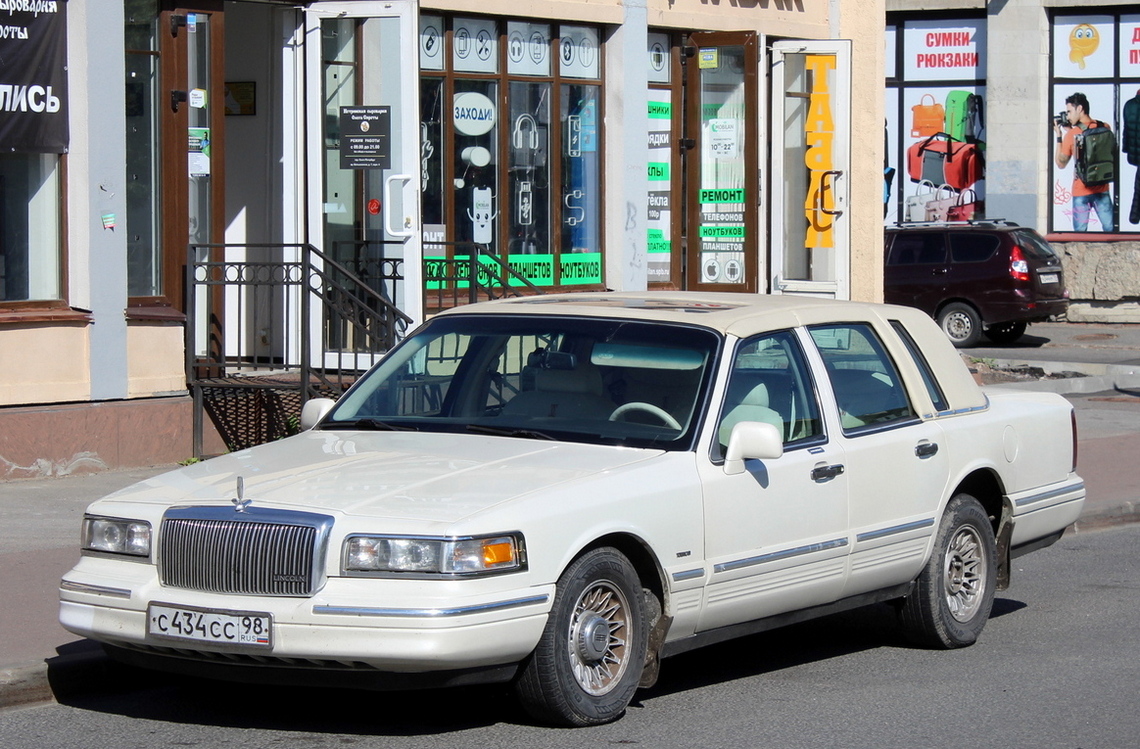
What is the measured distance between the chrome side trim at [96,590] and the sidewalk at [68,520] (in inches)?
25.6

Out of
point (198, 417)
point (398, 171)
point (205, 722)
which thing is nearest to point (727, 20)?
point (398, 171)

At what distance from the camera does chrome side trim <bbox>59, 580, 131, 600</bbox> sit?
571cm

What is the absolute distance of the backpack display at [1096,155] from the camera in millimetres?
27875

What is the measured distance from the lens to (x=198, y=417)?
1209cm

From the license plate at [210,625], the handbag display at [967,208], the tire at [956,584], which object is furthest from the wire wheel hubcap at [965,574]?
the handbag display at [967,208]

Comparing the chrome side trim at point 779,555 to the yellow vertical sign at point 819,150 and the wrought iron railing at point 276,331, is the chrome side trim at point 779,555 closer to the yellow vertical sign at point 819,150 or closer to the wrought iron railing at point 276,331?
the wrought iron railing at point 276,331

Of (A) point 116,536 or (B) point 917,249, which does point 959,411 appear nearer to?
(A) point 116,536

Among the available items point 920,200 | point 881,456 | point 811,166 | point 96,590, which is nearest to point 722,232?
point 811,166

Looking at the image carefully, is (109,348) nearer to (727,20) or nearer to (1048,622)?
(1048,622)

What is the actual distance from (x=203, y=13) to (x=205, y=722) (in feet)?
25.7

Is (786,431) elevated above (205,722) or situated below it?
above

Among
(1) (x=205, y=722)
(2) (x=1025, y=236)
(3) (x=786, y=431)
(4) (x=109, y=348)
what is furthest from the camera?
(2) (x=1025, y=236)

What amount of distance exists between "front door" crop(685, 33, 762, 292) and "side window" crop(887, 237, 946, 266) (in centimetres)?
811

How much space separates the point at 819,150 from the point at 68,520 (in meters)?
9.65
